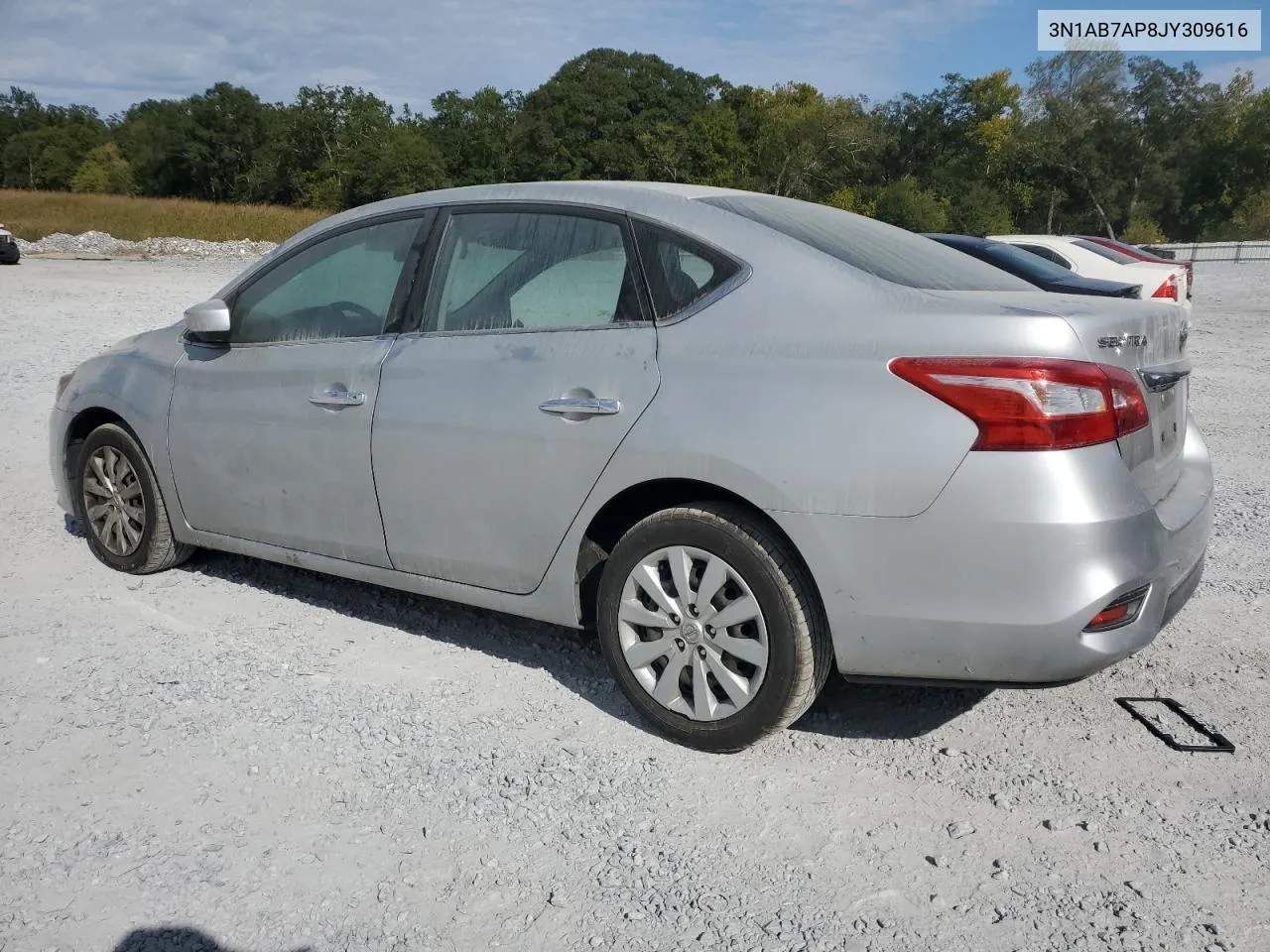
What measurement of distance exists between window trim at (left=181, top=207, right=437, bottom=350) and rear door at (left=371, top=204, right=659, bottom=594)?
8 cm

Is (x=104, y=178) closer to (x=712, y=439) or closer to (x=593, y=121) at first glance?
(x=593, y=121)

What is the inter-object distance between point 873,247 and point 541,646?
193 centimetres

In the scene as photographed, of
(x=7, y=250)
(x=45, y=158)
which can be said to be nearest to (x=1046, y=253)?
(x=7, y=250)

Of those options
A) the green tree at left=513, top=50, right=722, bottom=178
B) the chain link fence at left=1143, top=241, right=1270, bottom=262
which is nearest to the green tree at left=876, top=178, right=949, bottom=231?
the chain link fence at left=1143, top=241, right=1270, bottom=262

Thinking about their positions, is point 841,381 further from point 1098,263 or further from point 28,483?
point 1098,263

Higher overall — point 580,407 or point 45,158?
point 45,158

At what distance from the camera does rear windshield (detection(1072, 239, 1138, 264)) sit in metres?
14.2

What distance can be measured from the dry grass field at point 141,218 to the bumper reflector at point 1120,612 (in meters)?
40.4

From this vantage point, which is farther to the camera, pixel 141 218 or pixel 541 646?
pixel 141 218

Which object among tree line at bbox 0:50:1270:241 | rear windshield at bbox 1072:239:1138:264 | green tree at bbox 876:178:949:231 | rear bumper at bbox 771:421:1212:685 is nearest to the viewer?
rear bumper at bbox 771:421:1212:685

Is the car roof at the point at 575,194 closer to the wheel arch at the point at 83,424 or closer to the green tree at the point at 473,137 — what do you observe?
the wheel arch at the point at 83,424

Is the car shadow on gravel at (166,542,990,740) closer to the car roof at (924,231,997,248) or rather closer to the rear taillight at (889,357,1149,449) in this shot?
the rear taillight at (889,357,1149,449)

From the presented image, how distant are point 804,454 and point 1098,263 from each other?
1240cm

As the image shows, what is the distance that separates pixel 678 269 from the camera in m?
3.38
